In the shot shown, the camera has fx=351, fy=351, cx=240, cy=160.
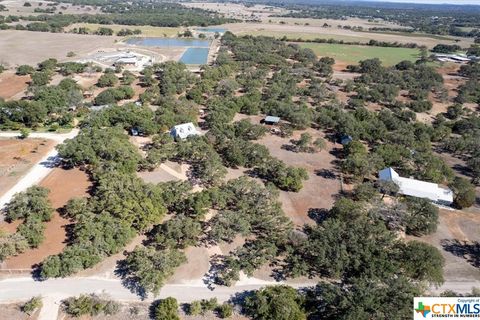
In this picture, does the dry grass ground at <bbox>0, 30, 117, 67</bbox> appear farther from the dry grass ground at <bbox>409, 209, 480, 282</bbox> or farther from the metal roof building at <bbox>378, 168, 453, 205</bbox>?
the dry grass ground at <bbox>409, 209, 480, 282</bbox>

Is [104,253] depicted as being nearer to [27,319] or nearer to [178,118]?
[27,319]

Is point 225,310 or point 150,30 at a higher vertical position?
point 150,30

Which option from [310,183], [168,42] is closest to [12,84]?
[168,42]

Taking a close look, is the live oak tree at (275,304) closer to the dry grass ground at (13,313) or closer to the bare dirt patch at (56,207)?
the dry grass ground at (13,313)

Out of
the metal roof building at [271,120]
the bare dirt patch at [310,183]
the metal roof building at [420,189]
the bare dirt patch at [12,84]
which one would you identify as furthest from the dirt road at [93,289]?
the bare dirt patch at [12,84]

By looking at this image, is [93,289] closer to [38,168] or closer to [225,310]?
[225,310]

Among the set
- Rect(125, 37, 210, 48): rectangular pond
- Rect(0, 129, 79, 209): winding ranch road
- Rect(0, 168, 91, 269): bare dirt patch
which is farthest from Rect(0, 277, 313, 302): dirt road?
Rect(125, 37, 210, 48): rectangular pond
